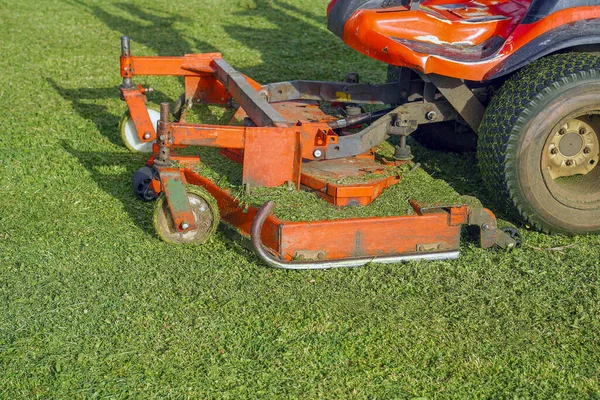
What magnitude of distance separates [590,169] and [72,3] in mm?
8239

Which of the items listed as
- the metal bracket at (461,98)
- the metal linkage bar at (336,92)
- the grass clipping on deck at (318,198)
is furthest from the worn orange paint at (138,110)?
the metal bracket at (461,98)

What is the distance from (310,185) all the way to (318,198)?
0.13 m

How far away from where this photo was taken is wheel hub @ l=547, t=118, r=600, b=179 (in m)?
5.36

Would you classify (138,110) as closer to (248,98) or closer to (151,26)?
(248,98)

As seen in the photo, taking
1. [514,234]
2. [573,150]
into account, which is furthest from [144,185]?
[573,150]

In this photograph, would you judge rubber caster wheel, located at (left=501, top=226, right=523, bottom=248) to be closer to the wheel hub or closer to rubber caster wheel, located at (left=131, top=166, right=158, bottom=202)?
the wheel hub

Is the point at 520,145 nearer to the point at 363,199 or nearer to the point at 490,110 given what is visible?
the point at 490,110

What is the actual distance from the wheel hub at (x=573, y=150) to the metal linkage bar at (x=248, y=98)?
68.2 inches

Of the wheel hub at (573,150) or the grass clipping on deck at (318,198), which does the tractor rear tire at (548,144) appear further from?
the grass clipping on deck at (318,198)

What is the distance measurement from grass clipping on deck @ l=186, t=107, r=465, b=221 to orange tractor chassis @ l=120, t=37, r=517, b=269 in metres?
0.05

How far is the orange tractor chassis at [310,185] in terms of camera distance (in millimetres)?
4805

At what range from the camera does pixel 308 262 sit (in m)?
4.79

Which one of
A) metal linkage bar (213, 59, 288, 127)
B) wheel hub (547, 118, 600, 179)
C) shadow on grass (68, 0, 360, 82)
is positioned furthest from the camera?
shadow on grass (68, 0, 360, 82)

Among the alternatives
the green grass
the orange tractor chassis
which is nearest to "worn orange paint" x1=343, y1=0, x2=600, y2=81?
the orange tractor chassis
